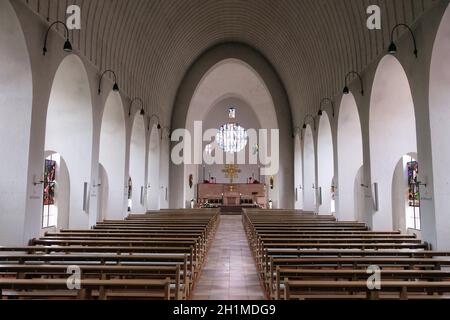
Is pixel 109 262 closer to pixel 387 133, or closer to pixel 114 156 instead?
pixel 114 156

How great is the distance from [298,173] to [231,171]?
10170mm

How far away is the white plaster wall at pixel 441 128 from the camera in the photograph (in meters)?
5.80

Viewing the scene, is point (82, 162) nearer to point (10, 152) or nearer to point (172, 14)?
point (10, 152)

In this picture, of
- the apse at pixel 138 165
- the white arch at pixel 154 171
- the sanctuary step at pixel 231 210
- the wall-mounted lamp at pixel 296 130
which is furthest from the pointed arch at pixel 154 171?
the wall-mounted lamp at pixel 296 130

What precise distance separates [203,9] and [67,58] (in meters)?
8.55

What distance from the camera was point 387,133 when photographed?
901 cm

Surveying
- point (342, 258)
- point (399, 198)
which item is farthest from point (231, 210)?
point (342, 258)

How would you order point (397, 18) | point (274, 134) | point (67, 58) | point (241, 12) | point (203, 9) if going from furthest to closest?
point (274, 134)
point (241, 12)
point (203, 9)
point (67, 58)
point (397, 18)

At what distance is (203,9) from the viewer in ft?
48.9

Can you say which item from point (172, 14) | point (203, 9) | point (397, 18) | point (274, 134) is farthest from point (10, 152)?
point (274, 134)

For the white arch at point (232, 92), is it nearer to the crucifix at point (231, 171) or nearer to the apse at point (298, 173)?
the apse at point (298, 173)

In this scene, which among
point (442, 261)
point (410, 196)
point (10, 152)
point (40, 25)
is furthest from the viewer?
Answer: point (410, 196)

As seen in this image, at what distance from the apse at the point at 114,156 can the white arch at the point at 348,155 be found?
6978 mm

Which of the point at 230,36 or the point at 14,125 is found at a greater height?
the point at 230,36
